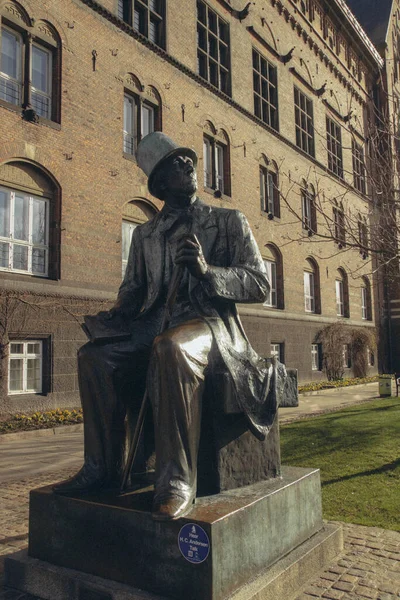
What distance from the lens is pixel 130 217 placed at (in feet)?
56.7

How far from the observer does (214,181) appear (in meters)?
21.9

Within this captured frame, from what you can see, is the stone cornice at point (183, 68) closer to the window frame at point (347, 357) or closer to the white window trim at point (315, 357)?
the white window trim at point (315, 357)

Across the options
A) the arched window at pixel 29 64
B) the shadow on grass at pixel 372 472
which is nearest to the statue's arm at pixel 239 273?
the shadow on grass at pixel 372 472

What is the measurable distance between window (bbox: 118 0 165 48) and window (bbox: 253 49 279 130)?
7.00 m

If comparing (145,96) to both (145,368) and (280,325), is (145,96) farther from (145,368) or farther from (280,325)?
(145,368)

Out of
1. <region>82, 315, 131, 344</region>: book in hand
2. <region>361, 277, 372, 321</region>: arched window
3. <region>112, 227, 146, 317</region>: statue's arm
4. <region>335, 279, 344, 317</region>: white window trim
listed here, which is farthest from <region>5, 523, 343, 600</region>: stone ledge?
<region>361, 277, 372, 321</region>: arched window

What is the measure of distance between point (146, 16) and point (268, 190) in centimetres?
953

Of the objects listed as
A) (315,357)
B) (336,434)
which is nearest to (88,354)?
(336,434)

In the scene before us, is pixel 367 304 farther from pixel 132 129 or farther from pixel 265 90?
pixel 132 129

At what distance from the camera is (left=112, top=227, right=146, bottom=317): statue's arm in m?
3.85

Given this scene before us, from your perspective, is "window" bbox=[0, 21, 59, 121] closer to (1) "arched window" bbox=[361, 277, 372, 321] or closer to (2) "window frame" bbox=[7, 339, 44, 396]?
(2) "window frame" bbox=[7, 339, 44, 396]

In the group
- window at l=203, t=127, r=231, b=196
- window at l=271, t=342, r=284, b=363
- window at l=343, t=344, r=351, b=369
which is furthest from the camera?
window at l=343, t=344, r=351, b=369

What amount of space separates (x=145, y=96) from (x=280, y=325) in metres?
11.7

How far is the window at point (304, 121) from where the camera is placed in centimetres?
2920
